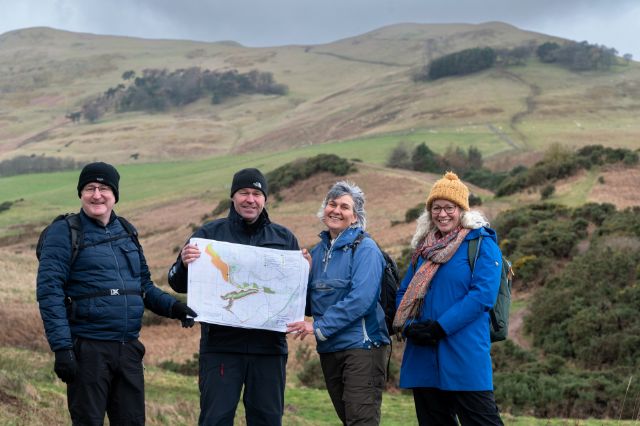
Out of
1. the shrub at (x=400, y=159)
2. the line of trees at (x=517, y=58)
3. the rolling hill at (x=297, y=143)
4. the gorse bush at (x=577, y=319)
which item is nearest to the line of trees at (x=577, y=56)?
the line of trees at (x=517, y=58)

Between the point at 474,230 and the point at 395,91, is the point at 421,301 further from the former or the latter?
the point at 395,91

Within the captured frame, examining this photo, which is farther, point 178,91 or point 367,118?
point 178,91

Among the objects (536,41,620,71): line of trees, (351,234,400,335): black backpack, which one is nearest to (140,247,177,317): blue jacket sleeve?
(351,234,400,335): black backpack

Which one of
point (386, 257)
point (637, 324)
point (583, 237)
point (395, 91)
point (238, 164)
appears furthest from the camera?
point (395, 91)

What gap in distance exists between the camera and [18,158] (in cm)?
10462

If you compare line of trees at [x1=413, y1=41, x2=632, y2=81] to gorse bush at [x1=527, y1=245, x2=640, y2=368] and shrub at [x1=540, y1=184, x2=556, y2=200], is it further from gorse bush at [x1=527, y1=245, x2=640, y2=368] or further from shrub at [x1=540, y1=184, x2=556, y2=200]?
gorse bush at [x1=527, y1=245, x2=640, y2=368]

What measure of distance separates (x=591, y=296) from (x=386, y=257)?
1410cm

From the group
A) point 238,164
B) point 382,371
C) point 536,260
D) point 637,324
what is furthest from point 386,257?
point 238,164

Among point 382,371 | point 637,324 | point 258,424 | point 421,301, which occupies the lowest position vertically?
point 637,324

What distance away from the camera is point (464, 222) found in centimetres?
517

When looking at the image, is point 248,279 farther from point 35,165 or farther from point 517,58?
point 517,58

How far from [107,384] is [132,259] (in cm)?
82

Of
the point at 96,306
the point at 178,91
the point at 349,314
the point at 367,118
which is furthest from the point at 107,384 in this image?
the point at 178,91

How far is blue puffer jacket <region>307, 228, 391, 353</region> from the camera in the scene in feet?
16.6
